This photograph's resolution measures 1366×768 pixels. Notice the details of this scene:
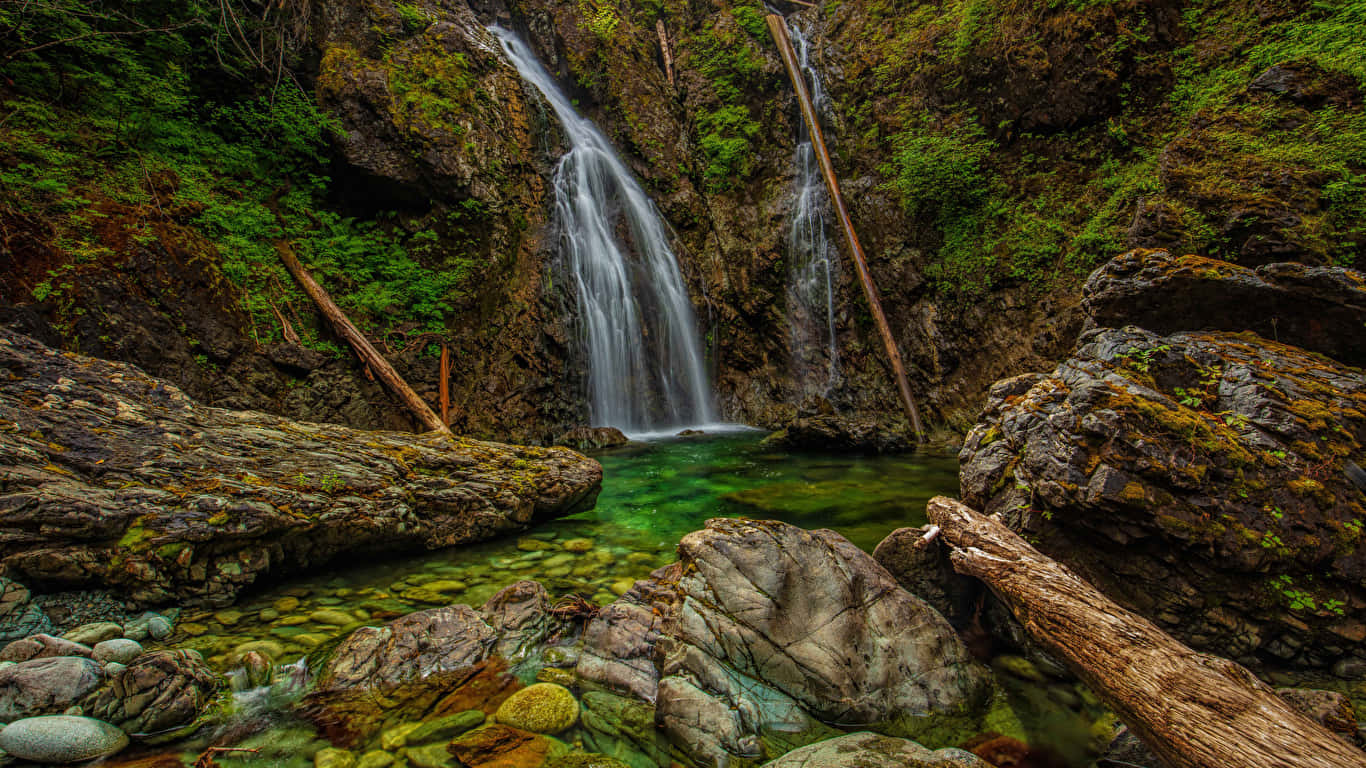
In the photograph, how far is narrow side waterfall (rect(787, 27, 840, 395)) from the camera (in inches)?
500

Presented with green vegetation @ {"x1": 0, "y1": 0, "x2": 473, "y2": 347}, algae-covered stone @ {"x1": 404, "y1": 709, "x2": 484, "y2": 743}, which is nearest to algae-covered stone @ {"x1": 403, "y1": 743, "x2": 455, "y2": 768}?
algae-covered stone @ {"x1": 404, "y1": 709, "x2": 484, "y2": 743}

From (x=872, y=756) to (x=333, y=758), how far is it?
7.26 ft

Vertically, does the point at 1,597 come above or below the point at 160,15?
below

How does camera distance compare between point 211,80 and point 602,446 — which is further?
point 602,446

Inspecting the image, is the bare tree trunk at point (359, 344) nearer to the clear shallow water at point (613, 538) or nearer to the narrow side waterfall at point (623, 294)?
the clear shallow water at point (613, 538)

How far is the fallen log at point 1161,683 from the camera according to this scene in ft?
4.78

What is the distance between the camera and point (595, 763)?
1.96m

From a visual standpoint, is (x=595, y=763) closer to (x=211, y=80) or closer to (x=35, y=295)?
(x=35, y=295)

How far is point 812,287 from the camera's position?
13047 millimetres

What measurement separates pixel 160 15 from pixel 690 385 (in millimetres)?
11761

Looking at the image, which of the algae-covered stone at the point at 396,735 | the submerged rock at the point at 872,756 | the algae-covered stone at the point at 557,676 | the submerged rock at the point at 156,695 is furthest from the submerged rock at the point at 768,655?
the submerged rock at the point at 156,695

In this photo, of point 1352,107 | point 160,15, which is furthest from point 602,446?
point 1352,107

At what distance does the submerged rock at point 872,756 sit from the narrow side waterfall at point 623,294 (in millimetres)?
9371

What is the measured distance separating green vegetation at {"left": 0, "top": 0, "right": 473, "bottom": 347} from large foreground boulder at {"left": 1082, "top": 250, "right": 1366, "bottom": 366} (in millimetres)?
9807
